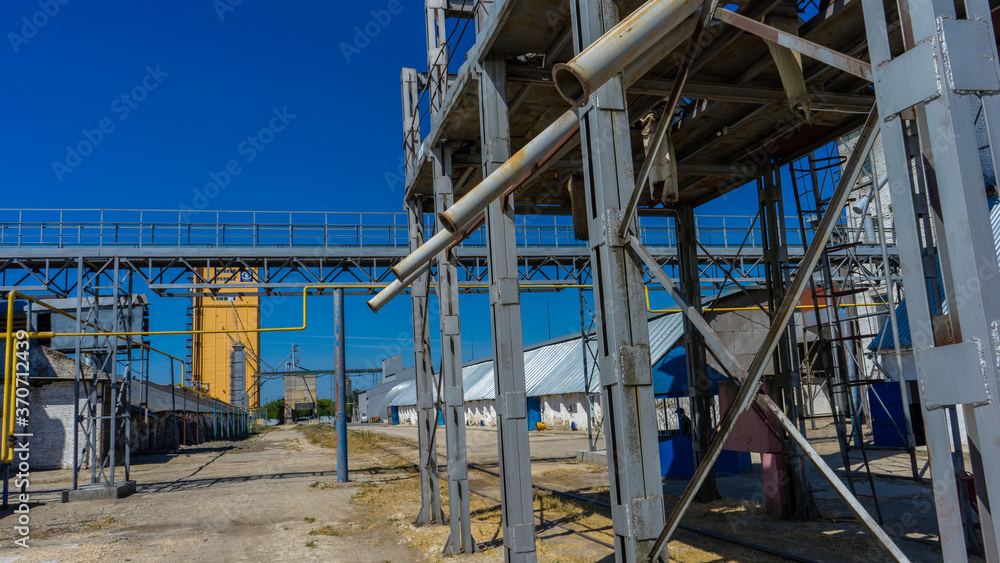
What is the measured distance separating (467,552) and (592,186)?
6.54 metres

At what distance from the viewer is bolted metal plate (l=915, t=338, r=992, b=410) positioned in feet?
7.13

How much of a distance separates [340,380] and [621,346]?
15039 millimetres

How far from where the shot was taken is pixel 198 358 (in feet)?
176

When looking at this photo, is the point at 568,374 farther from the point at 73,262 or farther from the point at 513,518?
the point at 513,518

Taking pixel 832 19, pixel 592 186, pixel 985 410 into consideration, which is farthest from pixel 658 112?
pixel 985 410

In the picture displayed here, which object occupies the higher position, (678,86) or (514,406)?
(678,86)

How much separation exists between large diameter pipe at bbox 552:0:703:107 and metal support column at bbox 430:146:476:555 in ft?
21.4

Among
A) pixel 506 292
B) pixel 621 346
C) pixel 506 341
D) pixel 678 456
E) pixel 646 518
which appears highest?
pixel 506 292

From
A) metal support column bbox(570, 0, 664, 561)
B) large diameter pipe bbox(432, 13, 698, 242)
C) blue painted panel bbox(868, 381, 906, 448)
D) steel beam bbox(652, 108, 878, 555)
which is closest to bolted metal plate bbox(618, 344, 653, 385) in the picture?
metal support column bbox(570, 0, 664, 561)

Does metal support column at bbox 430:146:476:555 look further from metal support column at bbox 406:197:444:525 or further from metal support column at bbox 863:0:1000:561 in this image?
metal support column at bbox 863:0:1000:561

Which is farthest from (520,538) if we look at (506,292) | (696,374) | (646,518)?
(696,374)

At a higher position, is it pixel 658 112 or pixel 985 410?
pixel 658 112

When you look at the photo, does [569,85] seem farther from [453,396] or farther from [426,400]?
[426,400]

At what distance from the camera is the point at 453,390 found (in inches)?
364
